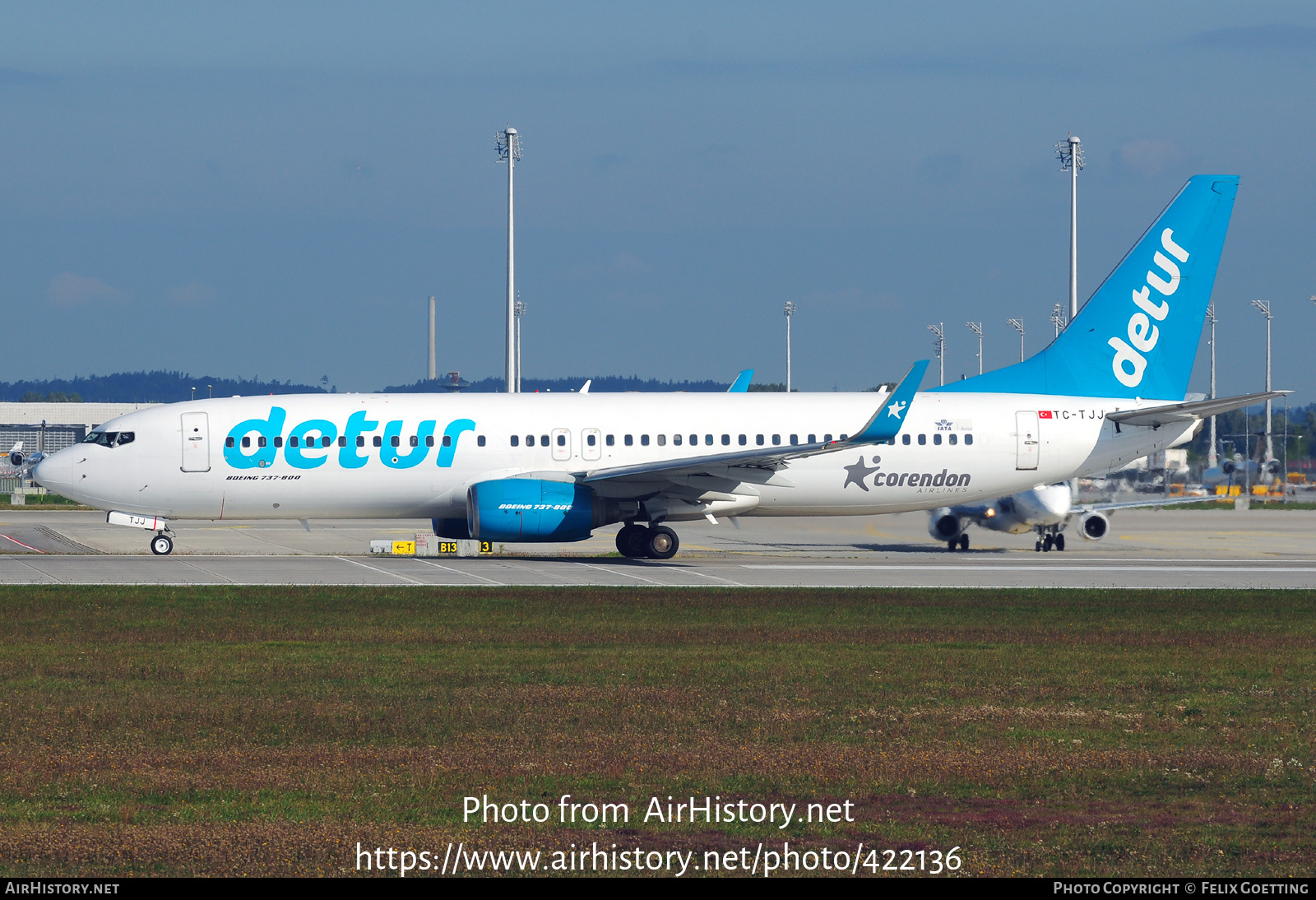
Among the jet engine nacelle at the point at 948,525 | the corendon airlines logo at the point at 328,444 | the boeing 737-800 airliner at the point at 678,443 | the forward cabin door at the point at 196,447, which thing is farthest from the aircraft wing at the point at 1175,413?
the forward cabin door at the point at 196,447

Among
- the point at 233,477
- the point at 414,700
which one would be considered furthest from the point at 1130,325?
the point at 414,700

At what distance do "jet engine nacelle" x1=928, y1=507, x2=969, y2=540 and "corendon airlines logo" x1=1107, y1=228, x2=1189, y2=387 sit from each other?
18.4 ft

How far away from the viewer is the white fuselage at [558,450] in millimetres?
32844

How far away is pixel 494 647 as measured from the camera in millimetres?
17625

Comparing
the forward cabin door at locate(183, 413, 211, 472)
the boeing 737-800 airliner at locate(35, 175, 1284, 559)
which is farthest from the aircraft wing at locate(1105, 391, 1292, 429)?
the forward cabin door at locate(183, 413, 211, 472)

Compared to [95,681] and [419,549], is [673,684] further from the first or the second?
[419,549]

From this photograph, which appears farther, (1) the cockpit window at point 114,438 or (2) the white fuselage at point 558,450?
(1) the cockpit window at point 114,438

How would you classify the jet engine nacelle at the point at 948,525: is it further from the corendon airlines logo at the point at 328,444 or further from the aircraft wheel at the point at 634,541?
the corendon airlines logo at the point at 328,444

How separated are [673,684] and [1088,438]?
75.0 ft

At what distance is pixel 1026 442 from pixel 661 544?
9257mm

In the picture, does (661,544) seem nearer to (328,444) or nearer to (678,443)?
(678,443)

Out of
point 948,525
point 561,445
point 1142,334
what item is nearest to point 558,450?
point 561,445

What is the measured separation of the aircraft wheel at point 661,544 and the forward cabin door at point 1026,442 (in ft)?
28.5

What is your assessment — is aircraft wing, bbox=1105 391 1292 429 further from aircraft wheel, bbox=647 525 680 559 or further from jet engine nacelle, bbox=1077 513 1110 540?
aircraft wheel, bbox=647 525 680 559
